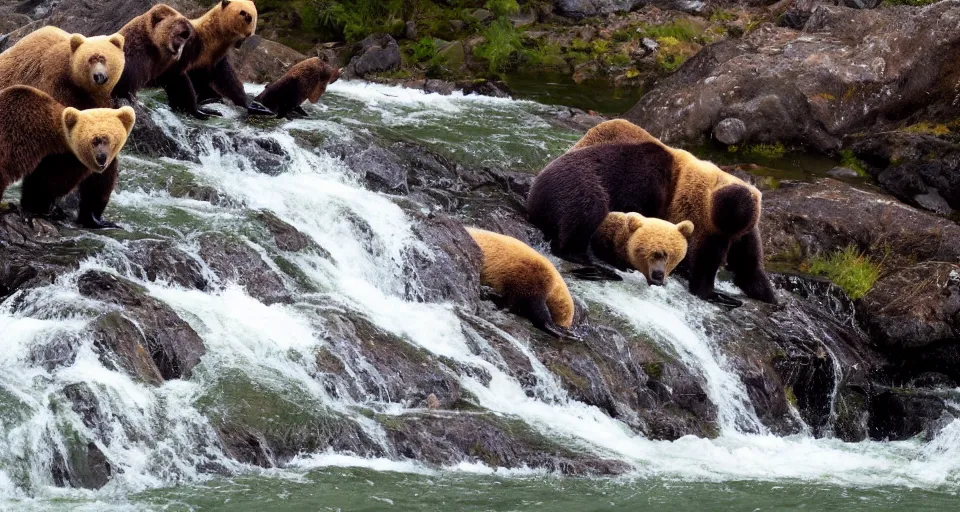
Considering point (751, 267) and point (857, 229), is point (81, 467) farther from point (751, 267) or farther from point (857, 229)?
point (857, 229)

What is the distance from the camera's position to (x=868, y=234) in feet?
45.2

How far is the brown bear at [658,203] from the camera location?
1208 centimetres

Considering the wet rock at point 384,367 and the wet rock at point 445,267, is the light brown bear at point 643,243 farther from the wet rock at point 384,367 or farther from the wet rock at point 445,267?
the wet rock at point 384,367

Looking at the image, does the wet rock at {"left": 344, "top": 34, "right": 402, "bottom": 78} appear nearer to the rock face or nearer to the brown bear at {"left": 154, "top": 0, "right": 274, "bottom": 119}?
the rock face

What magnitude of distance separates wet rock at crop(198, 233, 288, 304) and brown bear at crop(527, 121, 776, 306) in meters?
3.36

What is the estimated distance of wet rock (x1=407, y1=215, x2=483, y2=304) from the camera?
10.4m

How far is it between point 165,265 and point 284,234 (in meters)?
1.34

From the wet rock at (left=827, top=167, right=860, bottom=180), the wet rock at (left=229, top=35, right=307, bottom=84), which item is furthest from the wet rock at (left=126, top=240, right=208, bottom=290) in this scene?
the wet rock at (left=229, top=35, right=307, bottom=84)

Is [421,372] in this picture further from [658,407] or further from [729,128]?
[729,128]

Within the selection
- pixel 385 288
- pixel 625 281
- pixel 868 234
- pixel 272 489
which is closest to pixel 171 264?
pixel 385 288

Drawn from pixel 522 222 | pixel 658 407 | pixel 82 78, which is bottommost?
pixel 658 407

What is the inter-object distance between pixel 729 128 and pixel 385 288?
7937 millimetres

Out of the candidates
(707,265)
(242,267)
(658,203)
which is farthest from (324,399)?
(658,203)

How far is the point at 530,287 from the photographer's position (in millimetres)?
10375
